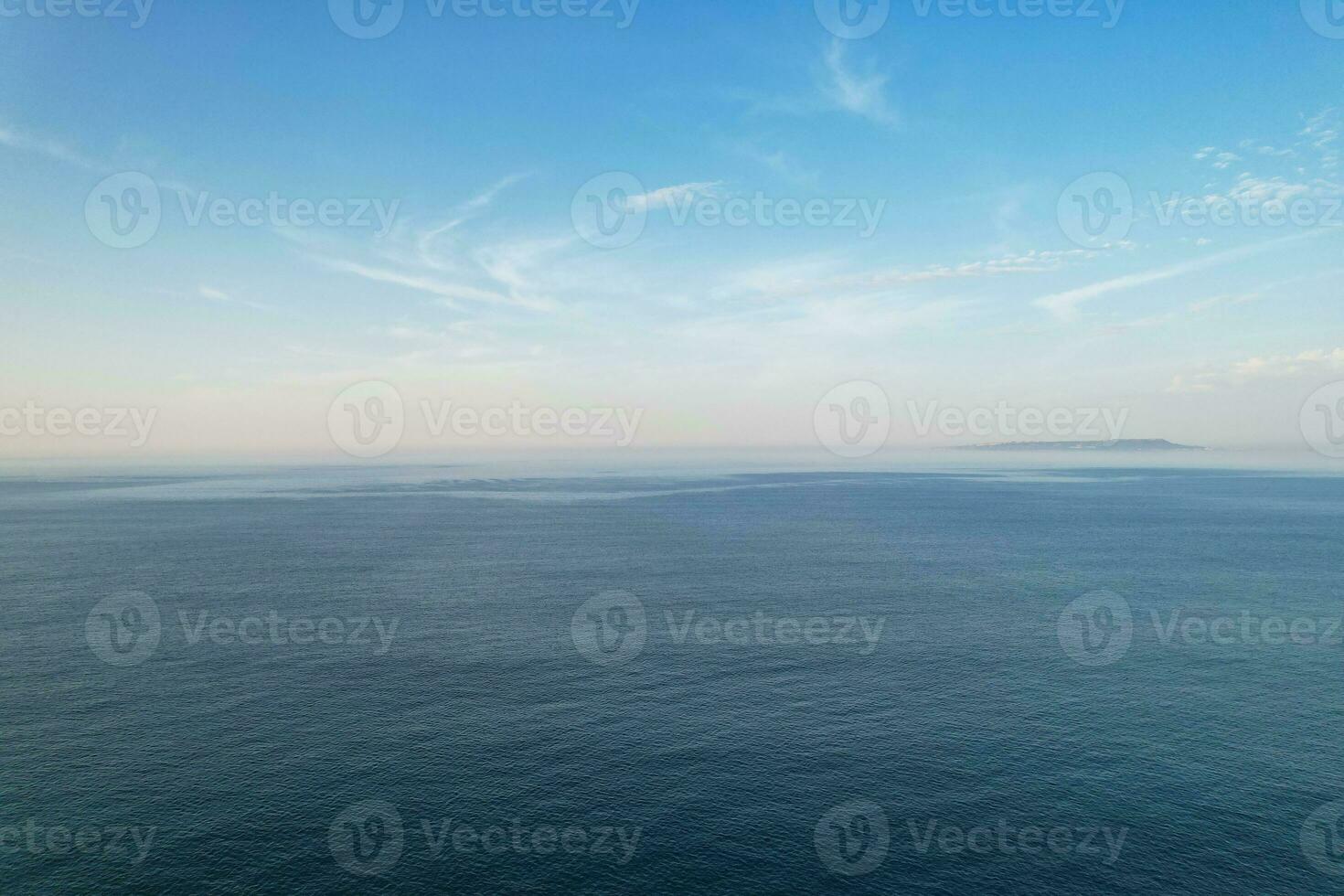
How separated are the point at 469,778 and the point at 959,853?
1450 inches

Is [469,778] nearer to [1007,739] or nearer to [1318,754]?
[1007,739]

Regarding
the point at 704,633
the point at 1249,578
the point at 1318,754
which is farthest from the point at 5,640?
the point at 1249,578

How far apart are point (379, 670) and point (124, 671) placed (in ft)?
87.7

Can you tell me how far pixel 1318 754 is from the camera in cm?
5453

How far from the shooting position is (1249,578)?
109812 mm

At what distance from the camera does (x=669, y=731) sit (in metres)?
59.7

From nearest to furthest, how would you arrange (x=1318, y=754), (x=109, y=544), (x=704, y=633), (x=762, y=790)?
1. (x=762, y=790)
2. (x=1318, y=754)
3. (x=704, y=633)
4. (x=109, y=544)

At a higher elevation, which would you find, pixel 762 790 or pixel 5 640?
pixel 5 640

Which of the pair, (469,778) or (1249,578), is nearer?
(469,778)

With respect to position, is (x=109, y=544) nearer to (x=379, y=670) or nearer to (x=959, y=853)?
(x=379, y=670)

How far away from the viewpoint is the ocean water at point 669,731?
43.6 metres

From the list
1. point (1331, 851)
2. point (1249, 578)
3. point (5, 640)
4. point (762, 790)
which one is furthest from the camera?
point (1249, 578)

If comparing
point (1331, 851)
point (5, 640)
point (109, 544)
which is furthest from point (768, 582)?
point (109, 544)

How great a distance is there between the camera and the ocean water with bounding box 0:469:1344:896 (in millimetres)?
43562
